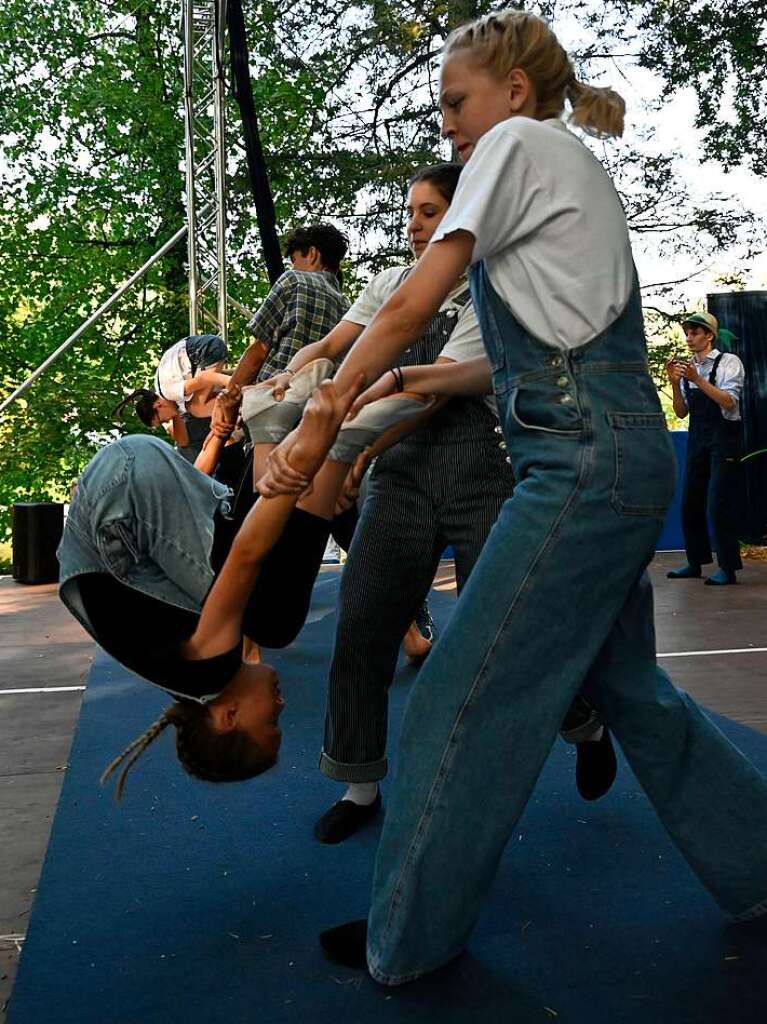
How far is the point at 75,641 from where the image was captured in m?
6.29

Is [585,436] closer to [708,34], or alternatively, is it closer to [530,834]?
[530,834]

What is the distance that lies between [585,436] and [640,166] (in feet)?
48.4

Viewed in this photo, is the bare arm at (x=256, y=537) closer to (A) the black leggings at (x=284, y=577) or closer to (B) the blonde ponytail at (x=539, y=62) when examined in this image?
(A) the black leggings at (x=284, y=577)

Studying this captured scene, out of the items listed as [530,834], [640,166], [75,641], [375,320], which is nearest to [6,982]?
[530,834]

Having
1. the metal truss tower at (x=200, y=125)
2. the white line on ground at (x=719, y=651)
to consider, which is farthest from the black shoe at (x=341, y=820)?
the metal truss tower at (x=200, y=125)

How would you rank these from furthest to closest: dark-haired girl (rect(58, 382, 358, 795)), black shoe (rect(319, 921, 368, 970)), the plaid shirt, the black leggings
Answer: the plaid shirt < the black leggings < black shoe (rect(319, 921, 368, 970)) < dark-haired girl (rect(58, 382, 358, 795))

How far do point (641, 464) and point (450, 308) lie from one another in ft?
3.80

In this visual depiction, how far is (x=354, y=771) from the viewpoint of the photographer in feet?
9.21

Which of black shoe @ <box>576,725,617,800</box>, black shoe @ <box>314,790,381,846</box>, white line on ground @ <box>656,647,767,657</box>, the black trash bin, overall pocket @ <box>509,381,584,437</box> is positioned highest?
overall pocket @ <box>509,381,584,437</box>

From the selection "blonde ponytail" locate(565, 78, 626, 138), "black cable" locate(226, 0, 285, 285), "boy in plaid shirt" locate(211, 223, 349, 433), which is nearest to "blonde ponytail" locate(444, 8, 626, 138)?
"blonde ponytail" locate(565, 78, 626, 138)

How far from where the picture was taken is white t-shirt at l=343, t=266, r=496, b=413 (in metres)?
2.66

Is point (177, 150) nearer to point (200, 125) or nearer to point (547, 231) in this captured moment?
point (200, 125)

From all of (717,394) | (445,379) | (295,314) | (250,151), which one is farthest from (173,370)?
(717,394)

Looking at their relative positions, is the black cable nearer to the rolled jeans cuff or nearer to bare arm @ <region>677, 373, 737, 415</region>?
bare arm @ <region>677, 373, 737, 415</region>
